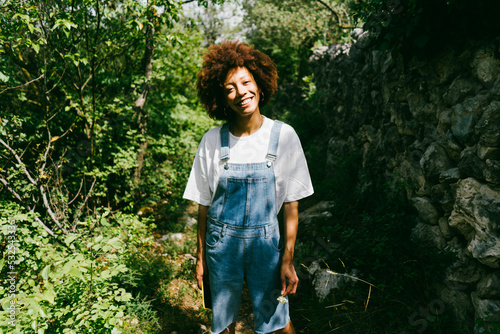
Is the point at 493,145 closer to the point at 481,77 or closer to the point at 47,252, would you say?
the point at 481,77

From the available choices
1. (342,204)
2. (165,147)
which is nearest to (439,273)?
(342,204)

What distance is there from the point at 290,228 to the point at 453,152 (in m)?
1.59

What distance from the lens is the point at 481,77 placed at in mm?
2152

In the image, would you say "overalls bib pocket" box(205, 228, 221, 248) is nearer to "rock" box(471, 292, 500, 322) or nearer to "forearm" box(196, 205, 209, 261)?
"forearm" box(196, 205, 209, 261)

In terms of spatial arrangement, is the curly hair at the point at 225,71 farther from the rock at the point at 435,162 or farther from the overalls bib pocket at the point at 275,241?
the rock at the point at 435,162

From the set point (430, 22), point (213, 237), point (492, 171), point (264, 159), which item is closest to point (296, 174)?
point (264, 159)

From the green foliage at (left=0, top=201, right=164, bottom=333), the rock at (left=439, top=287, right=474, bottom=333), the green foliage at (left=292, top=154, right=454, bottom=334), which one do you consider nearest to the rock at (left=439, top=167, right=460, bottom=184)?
the green foliage at (left=292, top=154, right=454, bottom=334)

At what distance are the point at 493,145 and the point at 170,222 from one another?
4.06m

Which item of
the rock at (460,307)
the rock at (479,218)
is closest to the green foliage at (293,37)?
the rock at (479,218)

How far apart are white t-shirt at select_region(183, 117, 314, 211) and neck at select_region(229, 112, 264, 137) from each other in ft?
0.09

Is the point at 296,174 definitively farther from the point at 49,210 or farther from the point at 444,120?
the point at 49,210

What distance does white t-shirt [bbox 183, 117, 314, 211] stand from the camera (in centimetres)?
179

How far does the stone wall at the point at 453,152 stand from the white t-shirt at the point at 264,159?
1.26m

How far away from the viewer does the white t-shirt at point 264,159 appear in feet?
5.87
